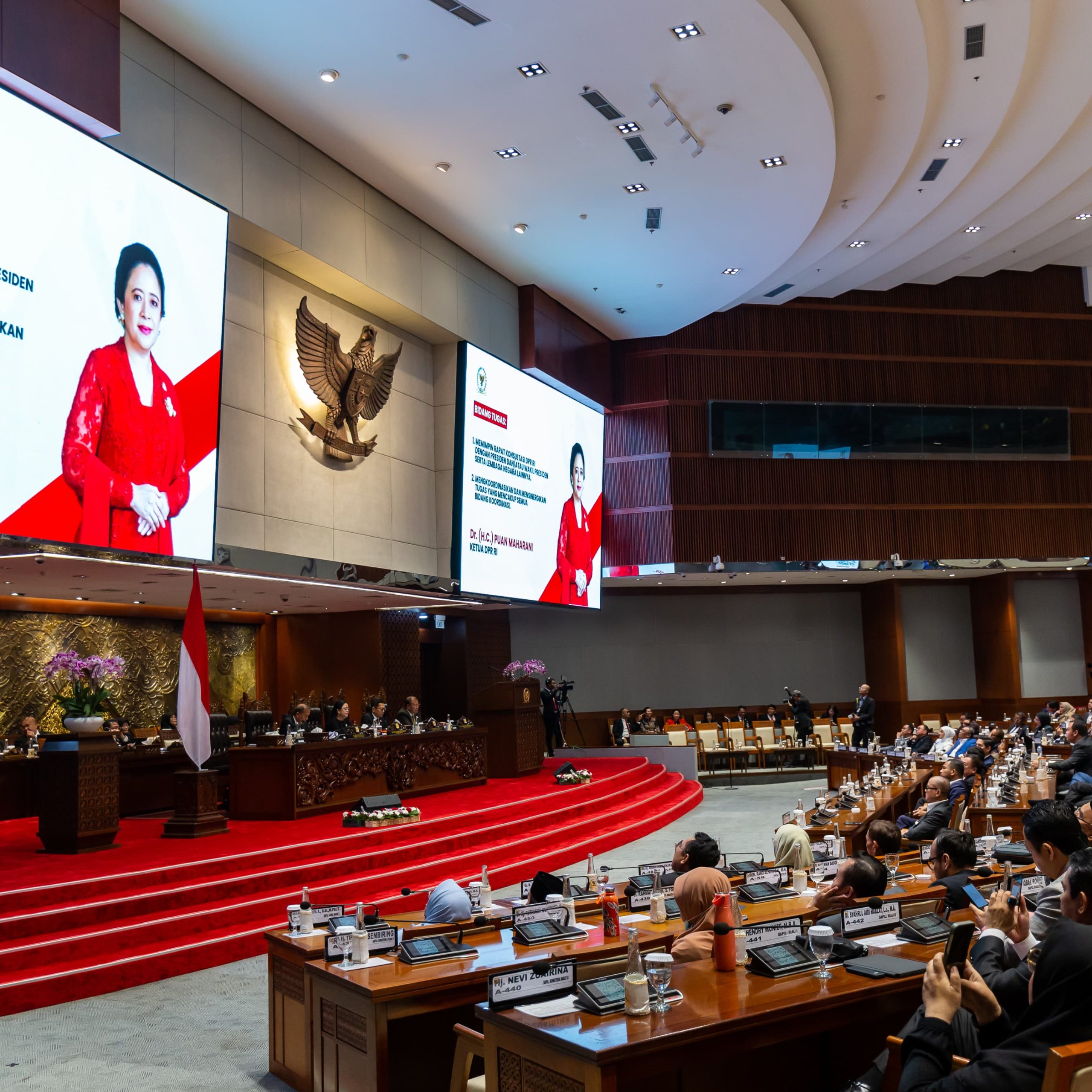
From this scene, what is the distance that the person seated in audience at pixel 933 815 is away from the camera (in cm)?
618

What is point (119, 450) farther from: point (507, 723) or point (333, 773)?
point (507, 723)

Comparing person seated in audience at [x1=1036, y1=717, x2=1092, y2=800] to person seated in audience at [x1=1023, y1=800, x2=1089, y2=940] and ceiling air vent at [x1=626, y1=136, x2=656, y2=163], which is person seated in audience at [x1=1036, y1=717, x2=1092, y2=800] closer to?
person seated in audience at [x1=1023, y1=800, x2=1089, y2=940]

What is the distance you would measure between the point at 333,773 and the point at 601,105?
6483 mm

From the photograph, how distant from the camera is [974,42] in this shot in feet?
32.9

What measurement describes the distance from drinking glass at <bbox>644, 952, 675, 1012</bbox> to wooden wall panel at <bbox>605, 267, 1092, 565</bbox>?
42.9ft

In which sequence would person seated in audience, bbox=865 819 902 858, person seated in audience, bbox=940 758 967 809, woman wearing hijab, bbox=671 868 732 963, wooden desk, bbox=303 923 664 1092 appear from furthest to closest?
person seated in audience, bbox=940 758 967 809
person seated in audience, bbox=865 819 902 858
woman wearing hijab, bbox=671 868 732 963
wooden desk, bbox=303 923 664 1092

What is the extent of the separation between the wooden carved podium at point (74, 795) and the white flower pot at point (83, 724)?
4 centimetres

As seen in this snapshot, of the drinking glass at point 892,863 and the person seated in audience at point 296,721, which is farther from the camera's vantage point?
the person seated in audience at point 296,721

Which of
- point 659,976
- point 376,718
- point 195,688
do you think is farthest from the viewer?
point 376,718

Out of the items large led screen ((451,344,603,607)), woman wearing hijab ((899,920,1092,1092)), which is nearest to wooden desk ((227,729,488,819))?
large led screen ((451,344,603,607))

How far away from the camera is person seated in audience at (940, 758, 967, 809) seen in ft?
22.7

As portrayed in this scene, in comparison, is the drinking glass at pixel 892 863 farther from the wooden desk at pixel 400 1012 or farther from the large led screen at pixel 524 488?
the large led screen at pixel 524 488

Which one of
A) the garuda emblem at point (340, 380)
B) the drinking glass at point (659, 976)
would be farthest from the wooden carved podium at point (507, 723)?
the drinking glass at point (659, 976)

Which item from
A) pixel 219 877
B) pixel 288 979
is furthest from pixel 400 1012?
pixel 219 877
